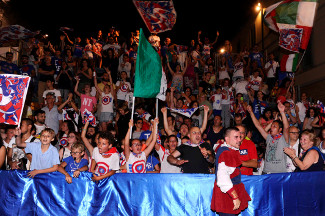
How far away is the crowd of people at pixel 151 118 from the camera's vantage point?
665cm

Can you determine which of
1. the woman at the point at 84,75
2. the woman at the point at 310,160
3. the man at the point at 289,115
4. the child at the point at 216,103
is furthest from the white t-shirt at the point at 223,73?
the woman at the point at 310,160

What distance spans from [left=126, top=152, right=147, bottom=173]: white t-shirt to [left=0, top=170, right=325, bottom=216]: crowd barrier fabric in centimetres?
80

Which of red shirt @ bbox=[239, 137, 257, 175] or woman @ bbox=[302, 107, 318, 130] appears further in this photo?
woman @ bbox=[302, 107, 318, 130]

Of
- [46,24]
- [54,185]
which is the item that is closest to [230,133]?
[54,185]

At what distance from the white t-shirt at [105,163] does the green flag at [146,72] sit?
1407 millimetres

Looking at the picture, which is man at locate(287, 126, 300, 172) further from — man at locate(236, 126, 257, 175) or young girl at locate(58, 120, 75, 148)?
young girl at locate(58, 120, 75, 148)

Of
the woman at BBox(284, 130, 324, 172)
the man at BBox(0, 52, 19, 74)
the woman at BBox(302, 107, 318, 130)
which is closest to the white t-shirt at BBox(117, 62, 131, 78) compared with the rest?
→ the man at BBox(0, 52, 19, 74)

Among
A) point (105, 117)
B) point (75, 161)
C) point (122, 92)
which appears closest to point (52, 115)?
point (105, 117)

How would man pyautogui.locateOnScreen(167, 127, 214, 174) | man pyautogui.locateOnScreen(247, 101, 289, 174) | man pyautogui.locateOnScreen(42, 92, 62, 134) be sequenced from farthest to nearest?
man pyautogui.locateOnScreen(42, 92, 62, 134), man pyautogui.locateOnScreen(247, 101, 289, 174), man pyautogui.locateOnScreen(167, 127, 214, 174)

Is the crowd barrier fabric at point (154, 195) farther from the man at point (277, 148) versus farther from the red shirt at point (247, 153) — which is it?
the man at point (277, 148)

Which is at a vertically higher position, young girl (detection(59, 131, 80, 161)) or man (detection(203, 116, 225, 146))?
man (detection(203, 116, 225, 146))

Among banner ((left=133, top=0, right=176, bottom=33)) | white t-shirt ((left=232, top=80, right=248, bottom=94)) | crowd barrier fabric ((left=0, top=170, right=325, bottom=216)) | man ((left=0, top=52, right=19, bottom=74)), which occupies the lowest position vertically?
crowd barrier fabric ((left=0, top=170, right=325, bottom=216))

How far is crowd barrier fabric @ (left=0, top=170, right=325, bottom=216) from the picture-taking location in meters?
6.06

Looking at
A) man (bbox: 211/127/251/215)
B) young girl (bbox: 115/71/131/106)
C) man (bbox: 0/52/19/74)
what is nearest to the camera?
man (bbox: 211/127/251/215)
